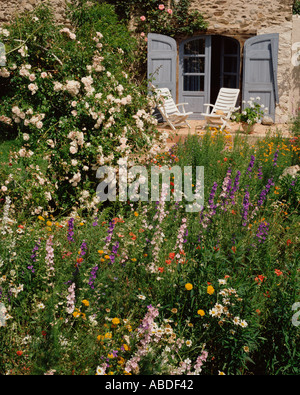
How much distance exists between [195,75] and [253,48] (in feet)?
4.90

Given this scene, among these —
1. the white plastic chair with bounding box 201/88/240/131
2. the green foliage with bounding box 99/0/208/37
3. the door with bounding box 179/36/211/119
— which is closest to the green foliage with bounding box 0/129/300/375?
the white plastic chair with bounding box 201/88/240/131

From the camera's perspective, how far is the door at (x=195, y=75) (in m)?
10.1

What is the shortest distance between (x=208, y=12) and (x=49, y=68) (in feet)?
19.6

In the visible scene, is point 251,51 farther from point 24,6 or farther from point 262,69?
point 24,6

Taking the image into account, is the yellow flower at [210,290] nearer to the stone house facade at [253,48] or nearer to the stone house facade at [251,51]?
the stone house facade at [251,51]

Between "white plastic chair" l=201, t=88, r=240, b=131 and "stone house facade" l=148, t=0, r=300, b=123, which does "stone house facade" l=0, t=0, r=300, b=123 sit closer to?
"stone house facade" l=148, t=0, r=300, b=123

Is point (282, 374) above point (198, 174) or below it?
below

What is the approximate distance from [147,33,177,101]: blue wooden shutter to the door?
593 mm

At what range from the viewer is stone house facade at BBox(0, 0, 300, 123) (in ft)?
30.7

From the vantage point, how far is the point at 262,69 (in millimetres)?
9578

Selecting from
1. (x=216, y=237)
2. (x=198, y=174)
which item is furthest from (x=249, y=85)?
(x=216, y=237)

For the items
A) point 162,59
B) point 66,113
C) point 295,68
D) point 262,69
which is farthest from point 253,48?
point 66,113

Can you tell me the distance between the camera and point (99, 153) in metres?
4.21
